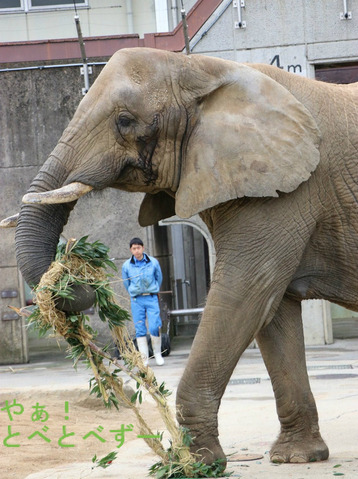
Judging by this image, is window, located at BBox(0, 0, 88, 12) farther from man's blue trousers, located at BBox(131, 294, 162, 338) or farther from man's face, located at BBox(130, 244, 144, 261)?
man's blue trousers, located at BBox(131, 294, 162, 338)

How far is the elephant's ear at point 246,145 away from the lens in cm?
700

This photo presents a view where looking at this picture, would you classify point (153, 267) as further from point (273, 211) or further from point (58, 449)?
point (273, 211)

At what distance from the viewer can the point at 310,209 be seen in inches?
284

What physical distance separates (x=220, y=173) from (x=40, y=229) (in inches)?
50.0

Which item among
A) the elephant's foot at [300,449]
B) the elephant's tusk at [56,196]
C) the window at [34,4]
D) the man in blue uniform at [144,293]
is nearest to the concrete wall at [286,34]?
the man in blue uniform at [144,293]

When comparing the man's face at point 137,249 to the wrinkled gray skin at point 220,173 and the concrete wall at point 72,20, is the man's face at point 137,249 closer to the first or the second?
the wrinkled gray skin at point 220,173

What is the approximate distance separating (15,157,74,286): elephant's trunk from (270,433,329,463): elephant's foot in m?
2.41

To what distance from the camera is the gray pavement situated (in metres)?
7.54

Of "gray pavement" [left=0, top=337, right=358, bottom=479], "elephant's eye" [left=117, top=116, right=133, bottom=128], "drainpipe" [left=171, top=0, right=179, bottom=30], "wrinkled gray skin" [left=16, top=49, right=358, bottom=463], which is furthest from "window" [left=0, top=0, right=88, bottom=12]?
"elephant's eye" [left=117, top=116, right=133, bottom=128]

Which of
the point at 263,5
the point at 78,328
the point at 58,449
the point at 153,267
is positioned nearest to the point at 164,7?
the point at 263,5

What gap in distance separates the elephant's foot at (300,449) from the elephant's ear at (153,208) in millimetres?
1939

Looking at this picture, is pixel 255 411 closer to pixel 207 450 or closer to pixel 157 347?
pixel 207 450

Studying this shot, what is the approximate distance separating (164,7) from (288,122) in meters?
14.7

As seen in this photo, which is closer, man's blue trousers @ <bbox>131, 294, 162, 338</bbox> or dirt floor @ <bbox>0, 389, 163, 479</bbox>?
dirt floor @ <bbox>0, 389, 163, 479</bbox>
